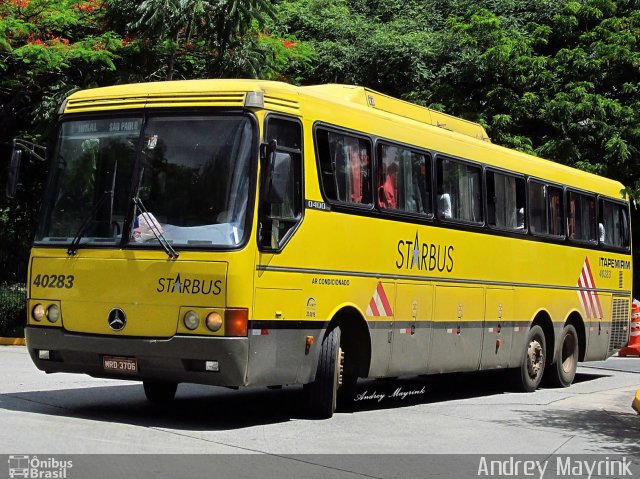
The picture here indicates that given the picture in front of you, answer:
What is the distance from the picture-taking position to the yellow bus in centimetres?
1021

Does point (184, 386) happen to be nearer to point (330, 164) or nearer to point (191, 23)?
point (330, 164)

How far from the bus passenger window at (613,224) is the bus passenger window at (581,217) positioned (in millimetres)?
384

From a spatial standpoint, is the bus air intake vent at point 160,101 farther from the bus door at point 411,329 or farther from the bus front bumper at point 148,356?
the bus door at point 411,329

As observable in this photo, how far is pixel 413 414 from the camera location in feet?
41.4

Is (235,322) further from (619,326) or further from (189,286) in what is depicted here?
(619,326)

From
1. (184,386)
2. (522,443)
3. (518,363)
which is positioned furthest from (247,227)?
(518,363)

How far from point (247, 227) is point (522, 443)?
341 centimetres

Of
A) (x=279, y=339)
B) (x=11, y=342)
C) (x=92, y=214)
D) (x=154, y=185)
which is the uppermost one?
(x=154, y=185)

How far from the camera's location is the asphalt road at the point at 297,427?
28.7ft

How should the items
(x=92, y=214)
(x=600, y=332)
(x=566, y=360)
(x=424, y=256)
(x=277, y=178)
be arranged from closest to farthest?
(x=277, y=178)
(x=92, y=214)
(x=424, y=256)
(x=566, y=360)
(x=600, y=332)

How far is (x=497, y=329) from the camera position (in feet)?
50.1

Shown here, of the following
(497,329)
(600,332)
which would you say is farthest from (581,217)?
(497,329)

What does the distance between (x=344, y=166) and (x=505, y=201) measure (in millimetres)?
4525
